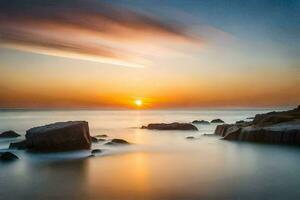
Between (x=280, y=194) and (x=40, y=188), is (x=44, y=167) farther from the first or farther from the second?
(x=280, y=194)

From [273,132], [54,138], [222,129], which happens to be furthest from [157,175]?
[222,129]

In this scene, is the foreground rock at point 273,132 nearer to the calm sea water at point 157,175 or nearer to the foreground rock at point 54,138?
the calm sea water at point 157,175

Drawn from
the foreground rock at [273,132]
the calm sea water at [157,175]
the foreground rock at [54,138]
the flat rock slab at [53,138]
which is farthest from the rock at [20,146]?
the foreground rock at [273,132]

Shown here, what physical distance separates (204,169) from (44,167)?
32.4 feet

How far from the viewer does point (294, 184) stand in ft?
49.8

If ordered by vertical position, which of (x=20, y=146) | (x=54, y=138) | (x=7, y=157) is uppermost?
(x=54, y=138)

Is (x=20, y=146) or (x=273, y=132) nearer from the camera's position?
(x=20, y=146)

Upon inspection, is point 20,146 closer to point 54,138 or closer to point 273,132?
point 54,138

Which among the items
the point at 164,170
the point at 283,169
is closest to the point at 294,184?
the point at 283,169

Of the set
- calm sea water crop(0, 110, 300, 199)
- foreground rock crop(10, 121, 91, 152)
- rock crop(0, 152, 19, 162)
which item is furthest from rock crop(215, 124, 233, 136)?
rock crop(0, 152, 19, 162)

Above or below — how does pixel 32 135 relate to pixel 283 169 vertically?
above

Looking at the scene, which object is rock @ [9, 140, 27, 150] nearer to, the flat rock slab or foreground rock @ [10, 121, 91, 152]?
foreground rock @ [10, 121, 91, 152]

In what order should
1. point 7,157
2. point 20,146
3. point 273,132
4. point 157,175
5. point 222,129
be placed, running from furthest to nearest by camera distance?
point 222,129 < point 273,132 < point 20,146 < point 7,157 < point 157,175

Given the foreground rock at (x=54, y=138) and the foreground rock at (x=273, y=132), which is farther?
the foreground rock at (x=273, y=132)
